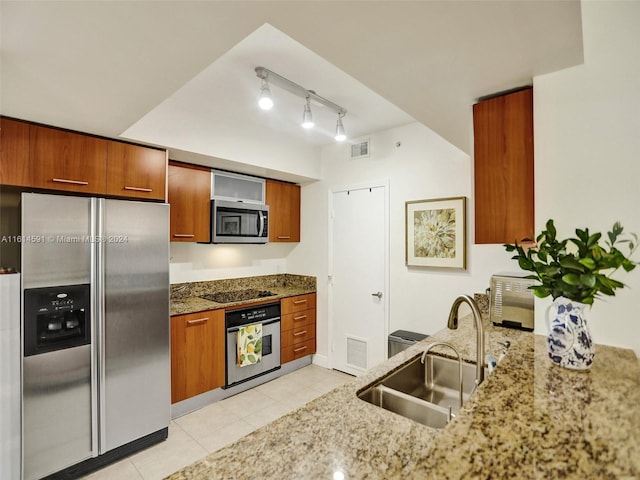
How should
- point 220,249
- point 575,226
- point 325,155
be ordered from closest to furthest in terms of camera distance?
1. point 575,226
2. point 220,249
3. point 325,155

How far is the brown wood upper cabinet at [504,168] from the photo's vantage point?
1345mm

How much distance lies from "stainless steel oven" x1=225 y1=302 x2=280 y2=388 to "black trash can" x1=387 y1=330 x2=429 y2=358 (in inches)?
49.5

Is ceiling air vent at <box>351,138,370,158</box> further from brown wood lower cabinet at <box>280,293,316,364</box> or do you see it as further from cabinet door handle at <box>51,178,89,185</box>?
cabinet door handle at <box>51,178,89,185</box>

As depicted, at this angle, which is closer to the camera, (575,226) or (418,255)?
(575,226)

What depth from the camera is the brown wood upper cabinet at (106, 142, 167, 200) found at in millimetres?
2273

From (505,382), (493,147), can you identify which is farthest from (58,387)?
(493,147)

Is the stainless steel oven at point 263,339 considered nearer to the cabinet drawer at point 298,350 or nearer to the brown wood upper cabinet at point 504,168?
the cabinet drawer at point 298,350

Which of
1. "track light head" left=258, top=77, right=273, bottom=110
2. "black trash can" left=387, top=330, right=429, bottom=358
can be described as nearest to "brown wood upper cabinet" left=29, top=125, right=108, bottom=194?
"track light head" left=258, top=77, right=273, bottom=110

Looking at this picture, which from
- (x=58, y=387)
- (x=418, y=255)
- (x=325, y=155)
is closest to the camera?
(x=58, y=387)

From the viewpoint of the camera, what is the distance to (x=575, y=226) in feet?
3.95

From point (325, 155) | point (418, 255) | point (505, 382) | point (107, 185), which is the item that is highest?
point (325, 155)

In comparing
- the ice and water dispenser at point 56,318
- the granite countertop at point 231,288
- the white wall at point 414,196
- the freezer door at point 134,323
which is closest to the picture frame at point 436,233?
the white wall at point 414,196

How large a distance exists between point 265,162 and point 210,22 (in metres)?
2.30

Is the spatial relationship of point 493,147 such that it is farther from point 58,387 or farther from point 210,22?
point 58,387
